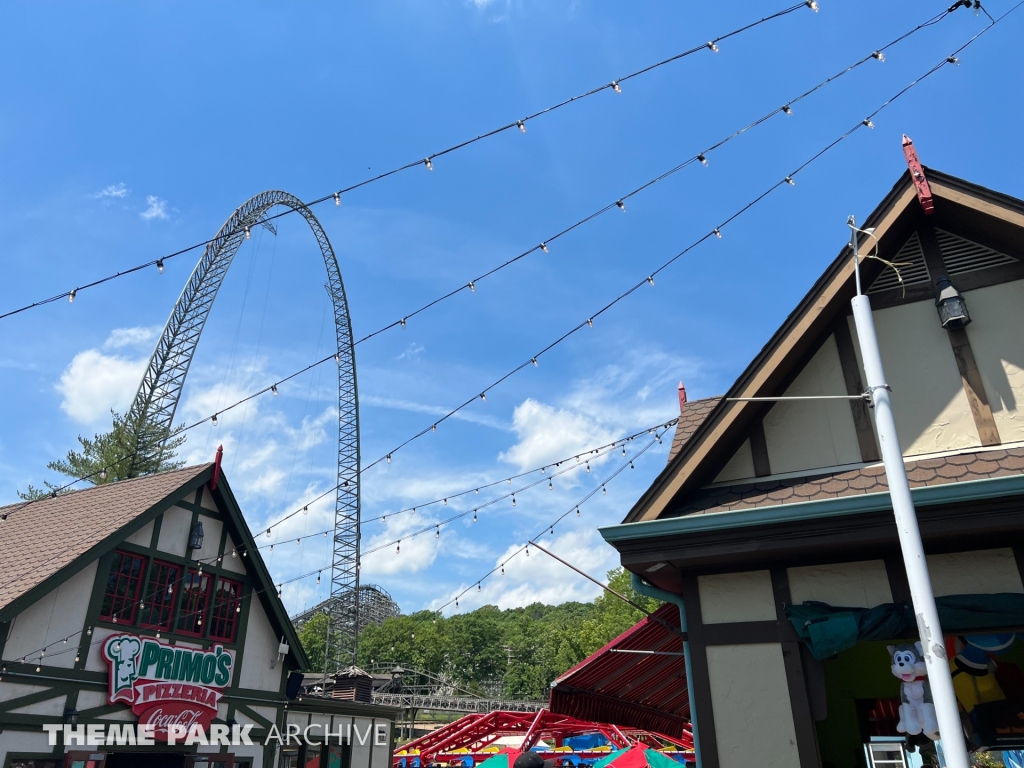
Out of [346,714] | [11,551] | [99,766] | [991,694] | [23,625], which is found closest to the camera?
[991,694]

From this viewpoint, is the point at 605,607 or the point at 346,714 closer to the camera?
the point at 346,714

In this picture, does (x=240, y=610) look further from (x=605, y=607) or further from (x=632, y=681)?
(x=605, y=607)

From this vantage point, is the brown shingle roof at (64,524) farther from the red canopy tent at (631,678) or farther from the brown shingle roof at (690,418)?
the brown shingle roof at (690,418)

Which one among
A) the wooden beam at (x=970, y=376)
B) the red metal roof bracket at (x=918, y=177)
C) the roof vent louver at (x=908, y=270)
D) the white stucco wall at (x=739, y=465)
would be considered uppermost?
the red metal roof bracket at (x=918, y=177)

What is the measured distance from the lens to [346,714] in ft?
65.1

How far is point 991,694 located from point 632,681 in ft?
15.5

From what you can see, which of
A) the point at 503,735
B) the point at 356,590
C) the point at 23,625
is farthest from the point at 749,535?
the point at 356,590

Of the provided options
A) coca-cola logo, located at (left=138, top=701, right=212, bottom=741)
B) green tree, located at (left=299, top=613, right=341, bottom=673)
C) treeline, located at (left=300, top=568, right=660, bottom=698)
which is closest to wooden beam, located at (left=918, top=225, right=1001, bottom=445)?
coca-cola logo, located at (left=138, top=701, right=212, bottom=741)

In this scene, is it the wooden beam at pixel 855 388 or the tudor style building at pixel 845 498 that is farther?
the wooden beam at pixel 855 388

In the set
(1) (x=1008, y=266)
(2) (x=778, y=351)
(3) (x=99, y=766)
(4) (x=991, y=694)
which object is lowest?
(3) (x=99, y=766)

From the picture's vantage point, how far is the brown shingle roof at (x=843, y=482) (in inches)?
281

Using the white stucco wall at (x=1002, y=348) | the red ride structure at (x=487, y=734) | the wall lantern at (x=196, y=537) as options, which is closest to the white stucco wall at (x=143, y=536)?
the wall lantern at (x=196, y=537)

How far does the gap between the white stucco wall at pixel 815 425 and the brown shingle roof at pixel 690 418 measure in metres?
1.19

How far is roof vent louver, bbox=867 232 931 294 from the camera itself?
8.48 metres
